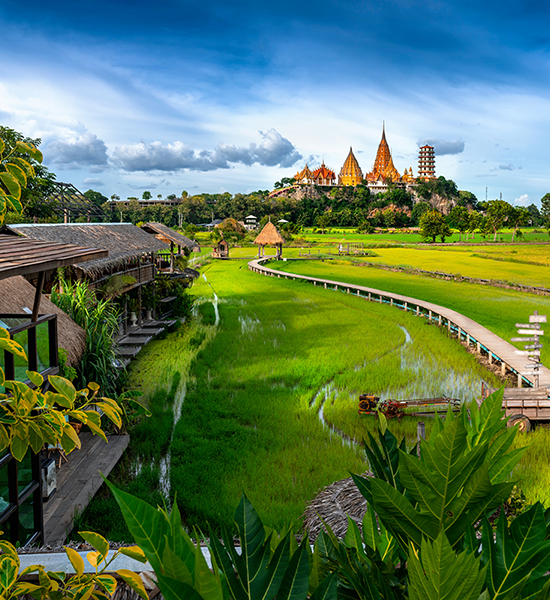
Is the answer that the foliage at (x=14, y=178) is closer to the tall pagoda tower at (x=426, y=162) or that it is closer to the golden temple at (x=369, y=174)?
the golden temple at (x=369, y=174)

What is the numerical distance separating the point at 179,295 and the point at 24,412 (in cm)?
1574

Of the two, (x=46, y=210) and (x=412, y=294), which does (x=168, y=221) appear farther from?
(x=412, y=294)

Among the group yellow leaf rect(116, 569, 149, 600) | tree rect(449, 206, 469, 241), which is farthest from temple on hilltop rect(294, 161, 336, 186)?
yellow leaf rect(116, 569, 149, 600)

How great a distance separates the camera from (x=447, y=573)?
2.22ft

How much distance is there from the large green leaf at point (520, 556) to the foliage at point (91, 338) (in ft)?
24.8

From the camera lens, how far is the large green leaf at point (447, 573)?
667 mm

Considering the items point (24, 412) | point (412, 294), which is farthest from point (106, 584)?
point (412, 294)

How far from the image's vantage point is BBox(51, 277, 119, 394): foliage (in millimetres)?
7871

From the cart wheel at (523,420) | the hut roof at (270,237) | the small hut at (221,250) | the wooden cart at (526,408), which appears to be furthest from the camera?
the small hut at (221,250)

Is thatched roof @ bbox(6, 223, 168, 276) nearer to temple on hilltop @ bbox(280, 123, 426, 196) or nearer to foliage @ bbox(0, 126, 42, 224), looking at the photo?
foliage @ bbox(0, 126, 42, 224)

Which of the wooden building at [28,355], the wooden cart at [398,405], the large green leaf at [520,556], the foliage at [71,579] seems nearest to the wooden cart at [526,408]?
the wooden cart at [398,405]

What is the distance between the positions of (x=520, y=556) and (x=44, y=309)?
6887 millimetres

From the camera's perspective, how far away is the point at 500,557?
0.84m

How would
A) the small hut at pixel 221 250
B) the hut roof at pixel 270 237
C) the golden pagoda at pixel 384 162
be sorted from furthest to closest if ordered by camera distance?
the golden pagoda at pixel 384 162 < the small hut at pixel 221 250 < the hut roof at pixel 270 237
